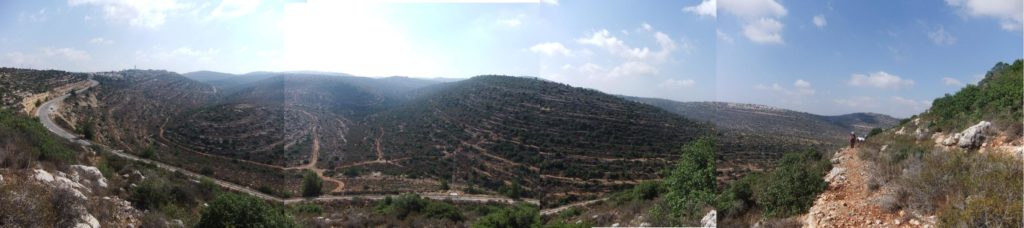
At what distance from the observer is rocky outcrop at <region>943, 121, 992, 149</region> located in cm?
490

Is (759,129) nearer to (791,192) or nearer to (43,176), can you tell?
(791,192)

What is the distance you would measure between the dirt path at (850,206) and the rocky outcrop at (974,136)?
39.3 inches

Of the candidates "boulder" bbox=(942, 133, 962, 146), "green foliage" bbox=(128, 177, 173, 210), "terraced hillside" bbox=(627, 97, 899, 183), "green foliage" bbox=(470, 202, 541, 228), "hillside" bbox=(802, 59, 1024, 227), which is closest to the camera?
"hillside" bbox=(802, 59, 1024, 227)

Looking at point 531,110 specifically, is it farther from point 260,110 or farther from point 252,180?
point 260,110

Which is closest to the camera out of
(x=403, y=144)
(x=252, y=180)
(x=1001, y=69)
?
(x=1001, y=69)

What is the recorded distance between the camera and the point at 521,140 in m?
9.70

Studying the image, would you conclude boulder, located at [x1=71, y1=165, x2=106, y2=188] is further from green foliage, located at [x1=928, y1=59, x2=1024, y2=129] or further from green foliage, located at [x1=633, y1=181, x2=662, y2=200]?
green foliage, located at [x1=928, y1=59, x2=1024, y2=129]

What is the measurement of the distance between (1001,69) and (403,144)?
43.6ft

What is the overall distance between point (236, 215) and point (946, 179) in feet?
22.5

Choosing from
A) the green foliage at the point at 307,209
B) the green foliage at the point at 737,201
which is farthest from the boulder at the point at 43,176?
the green foliage at the point at 737,201

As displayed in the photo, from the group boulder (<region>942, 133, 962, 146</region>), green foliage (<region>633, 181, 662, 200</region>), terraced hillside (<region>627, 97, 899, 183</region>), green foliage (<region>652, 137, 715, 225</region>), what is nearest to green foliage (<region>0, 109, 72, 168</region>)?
green foliage (<region>652, 137, 715, 225</region>)

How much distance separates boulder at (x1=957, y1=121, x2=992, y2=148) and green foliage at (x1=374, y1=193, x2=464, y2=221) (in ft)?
21.6

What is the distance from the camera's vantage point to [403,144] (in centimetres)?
1373

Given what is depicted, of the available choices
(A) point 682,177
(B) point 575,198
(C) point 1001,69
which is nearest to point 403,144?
(B) point 575,198
